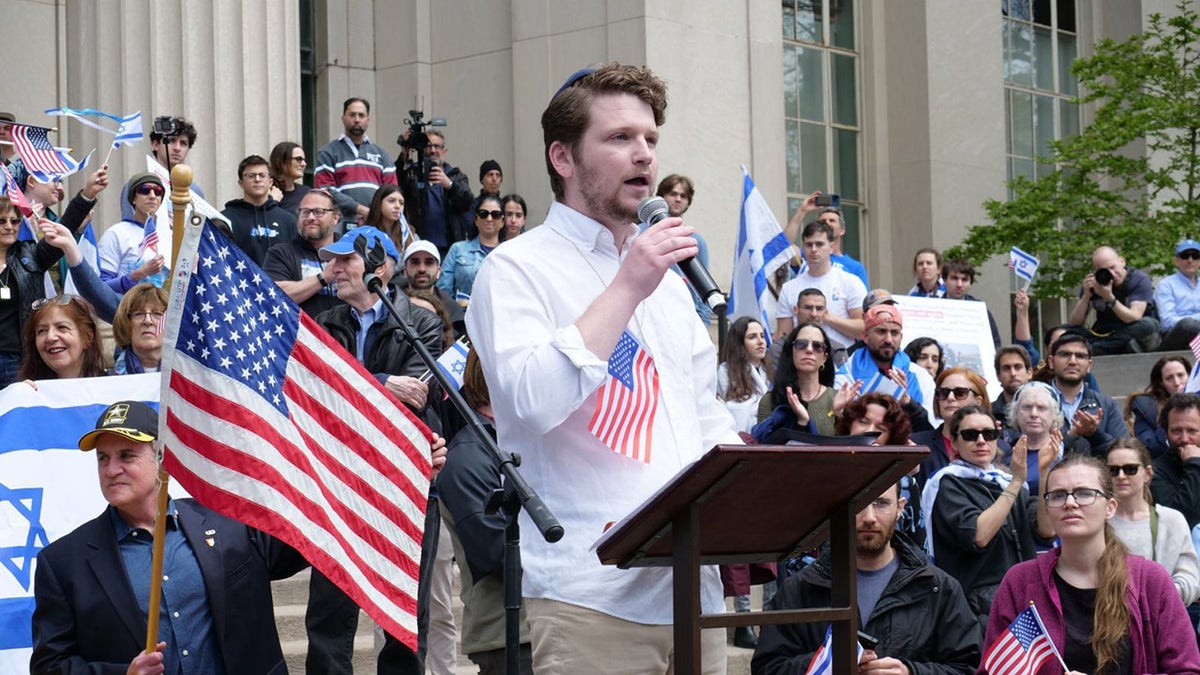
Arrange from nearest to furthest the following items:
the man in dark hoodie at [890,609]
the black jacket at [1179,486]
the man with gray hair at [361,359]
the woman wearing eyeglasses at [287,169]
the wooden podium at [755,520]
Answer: the wooden podium at [755,520]
the man in dark hoodie at [890,609]
the man with gray hair at [361,359]
the black jacket at [1179,486]
the woman wearing eyeglasses at [287,169]

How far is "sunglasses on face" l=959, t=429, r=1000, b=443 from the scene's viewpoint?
9.20 m

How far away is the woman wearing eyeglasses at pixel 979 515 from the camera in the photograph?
340 inches

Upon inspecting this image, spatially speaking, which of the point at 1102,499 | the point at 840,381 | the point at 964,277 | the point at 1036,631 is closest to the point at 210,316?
the point at 1036,631

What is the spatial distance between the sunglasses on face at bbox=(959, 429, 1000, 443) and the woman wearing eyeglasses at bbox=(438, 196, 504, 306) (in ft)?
17.5

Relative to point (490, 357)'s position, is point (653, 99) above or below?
above

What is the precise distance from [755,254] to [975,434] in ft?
18.7

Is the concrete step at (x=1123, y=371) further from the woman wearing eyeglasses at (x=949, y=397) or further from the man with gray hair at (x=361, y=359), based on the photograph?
the man with gray hair at (x=361, y=359)

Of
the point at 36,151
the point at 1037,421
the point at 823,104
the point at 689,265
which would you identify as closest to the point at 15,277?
the point at 36,151

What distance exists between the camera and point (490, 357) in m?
4.38

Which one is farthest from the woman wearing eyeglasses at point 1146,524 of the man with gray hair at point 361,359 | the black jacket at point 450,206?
the black jacket at point 450,206

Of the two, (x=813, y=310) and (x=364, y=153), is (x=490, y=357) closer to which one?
(x=813, y=310)

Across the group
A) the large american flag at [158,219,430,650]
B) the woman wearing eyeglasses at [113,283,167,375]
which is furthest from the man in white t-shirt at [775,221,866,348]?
the large american flag at [158,219,430,650]

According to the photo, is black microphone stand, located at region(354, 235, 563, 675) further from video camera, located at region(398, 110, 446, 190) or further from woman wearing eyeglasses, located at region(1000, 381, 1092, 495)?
video camera, located at region(398, 110, 446, 190)

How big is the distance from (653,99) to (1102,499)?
11.4ft
